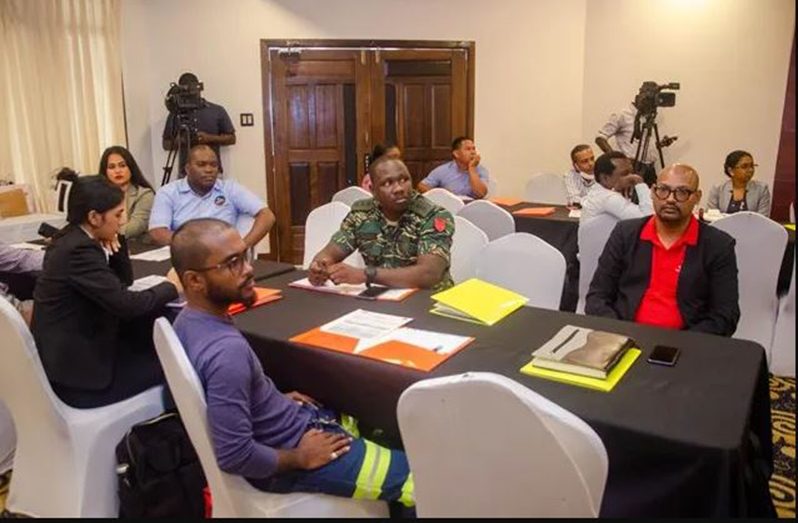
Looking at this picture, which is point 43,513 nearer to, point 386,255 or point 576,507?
point 386,255

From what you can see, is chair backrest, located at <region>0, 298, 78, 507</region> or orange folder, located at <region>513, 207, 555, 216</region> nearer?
chair backrest, located at <region>0, 298, 78, 507</region>

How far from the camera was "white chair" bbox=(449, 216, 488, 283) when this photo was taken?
9.78ft

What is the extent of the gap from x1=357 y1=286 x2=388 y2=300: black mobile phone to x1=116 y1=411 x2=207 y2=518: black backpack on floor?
756mm

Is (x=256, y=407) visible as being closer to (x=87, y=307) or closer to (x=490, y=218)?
(x=87, y=307)

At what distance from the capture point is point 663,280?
245 cm

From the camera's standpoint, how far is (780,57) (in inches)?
215

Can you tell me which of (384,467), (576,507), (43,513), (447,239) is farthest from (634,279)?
(43,513)

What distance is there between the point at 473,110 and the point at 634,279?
4.10m

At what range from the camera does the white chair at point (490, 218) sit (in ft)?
12.3

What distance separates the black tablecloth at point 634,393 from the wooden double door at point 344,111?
12.5 feet

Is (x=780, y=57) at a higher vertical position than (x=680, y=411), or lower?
higher

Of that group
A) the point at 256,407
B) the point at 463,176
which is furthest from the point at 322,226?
the point at 463,176

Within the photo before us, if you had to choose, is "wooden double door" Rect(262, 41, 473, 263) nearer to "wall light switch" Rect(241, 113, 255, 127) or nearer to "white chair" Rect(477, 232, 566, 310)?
"wall light switch" Rect(241, 113, 255, 127)

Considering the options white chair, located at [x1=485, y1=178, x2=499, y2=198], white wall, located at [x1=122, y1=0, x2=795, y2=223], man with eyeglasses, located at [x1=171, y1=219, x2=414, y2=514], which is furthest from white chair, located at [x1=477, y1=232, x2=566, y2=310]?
white wall, located at [x1=122, y1=0, x2=795, y2=223]
